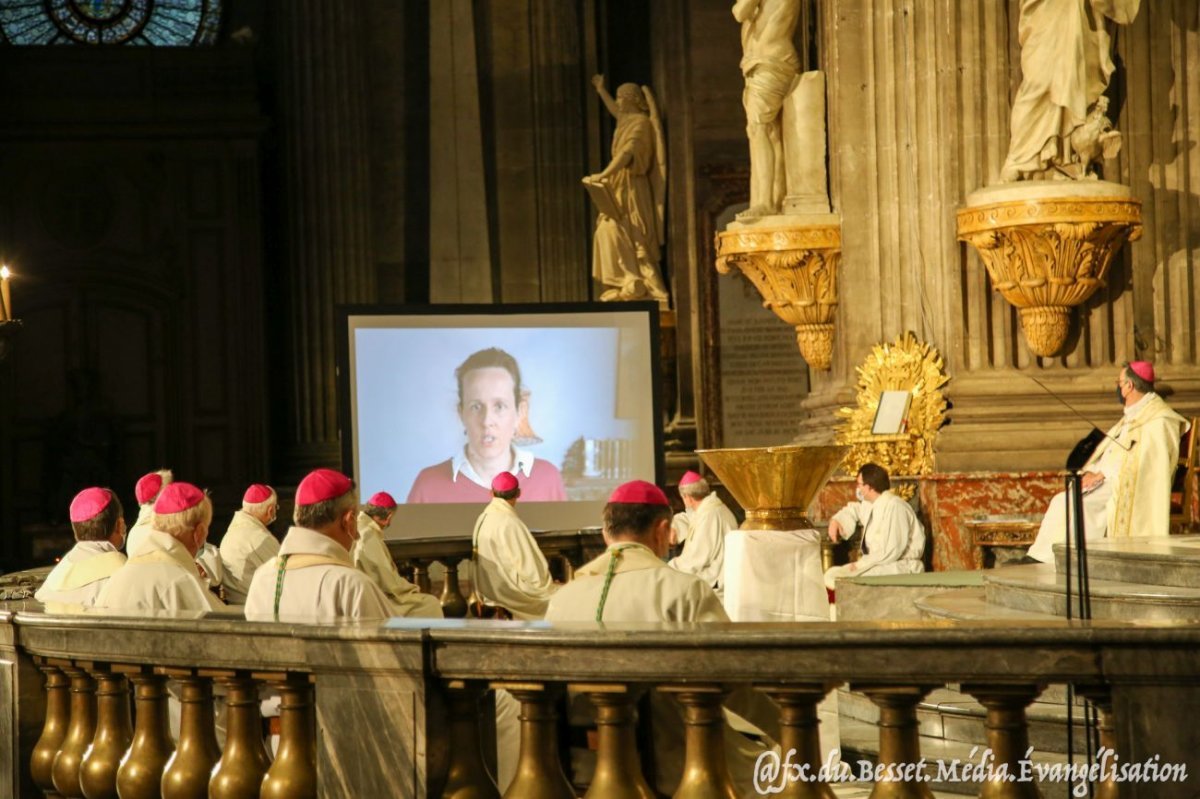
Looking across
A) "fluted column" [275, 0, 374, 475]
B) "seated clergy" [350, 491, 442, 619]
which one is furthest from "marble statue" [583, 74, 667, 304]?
"seated clergy" [350, 491, 442, 619]

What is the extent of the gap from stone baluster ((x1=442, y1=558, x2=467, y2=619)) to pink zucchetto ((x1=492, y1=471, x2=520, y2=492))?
0.75 meters

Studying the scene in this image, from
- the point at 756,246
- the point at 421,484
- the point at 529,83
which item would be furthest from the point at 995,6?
the point at 529,83

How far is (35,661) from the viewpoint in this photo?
512 cm

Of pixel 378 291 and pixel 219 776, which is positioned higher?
pixel 378 291

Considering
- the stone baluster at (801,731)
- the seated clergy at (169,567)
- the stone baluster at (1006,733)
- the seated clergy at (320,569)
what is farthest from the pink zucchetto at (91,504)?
the stone baluster at (1006,733)

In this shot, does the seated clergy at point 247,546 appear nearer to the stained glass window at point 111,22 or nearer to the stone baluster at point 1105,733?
the stone baluster at point 1105,733

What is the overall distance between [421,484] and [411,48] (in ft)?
27.7

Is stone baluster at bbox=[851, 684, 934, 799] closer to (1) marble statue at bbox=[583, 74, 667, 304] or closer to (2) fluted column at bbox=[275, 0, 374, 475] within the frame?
(1) marble statue at bbox=[583, 74, 667, 304]

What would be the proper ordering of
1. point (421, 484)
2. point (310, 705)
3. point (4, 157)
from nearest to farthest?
1. point (310, 705)
2. point (421, 484)
3. point (4, 157)

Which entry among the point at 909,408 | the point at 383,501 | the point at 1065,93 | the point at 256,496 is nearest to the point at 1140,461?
the point at 909,408

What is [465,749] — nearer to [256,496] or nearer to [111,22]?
[256,496]

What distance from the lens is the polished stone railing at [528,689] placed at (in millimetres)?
3428

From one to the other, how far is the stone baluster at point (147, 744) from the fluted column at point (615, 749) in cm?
125

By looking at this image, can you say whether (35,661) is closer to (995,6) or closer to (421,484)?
(995,6)
